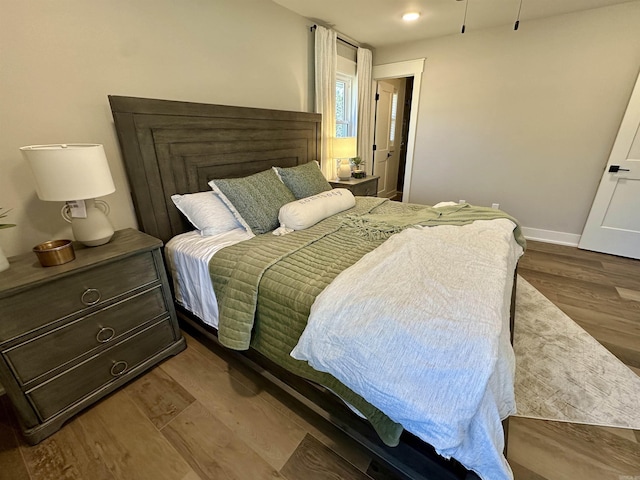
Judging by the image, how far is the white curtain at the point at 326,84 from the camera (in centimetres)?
294

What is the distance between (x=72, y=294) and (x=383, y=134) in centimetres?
461

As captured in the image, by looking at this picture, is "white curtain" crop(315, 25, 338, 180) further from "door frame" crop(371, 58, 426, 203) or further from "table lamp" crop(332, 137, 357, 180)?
"door frame" crop(371, 58, 426, 203)

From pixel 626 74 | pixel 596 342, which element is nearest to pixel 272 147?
pixel 596 342

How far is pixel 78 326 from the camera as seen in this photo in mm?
1275

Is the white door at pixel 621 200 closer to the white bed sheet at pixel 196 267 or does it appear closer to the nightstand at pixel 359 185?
the nightstand at pixel 359 185

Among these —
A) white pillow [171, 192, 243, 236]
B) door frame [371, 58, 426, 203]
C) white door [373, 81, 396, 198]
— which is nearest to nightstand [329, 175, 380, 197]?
door frame [371, 58, 426, 203]

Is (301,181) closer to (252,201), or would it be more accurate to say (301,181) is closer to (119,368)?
(252,201)

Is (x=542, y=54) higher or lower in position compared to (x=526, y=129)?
higher

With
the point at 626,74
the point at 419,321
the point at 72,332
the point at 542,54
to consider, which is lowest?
the point at 72,332

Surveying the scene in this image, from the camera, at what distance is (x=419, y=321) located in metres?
0.88

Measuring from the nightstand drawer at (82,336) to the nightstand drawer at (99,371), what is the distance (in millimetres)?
67

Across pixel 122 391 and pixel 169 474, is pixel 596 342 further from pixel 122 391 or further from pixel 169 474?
pixel 122 391

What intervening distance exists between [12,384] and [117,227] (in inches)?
37.5

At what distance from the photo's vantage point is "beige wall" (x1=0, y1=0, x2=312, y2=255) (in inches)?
53.0
